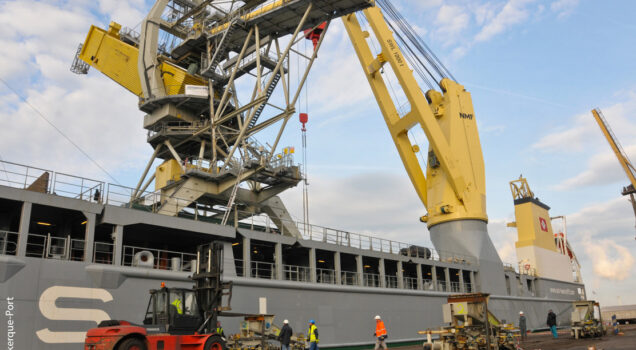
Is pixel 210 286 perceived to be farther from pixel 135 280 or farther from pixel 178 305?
pixel 135 280

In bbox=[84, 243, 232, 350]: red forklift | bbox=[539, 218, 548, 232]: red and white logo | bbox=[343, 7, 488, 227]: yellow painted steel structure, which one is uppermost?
bbox=[343, 7, 488, 227]: yellow painted steel structure

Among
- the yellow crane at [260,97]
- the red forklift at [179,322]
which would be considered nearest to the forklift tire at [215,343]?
the red forklift at [179,322]

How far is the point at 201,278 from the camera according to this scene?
12852 millimetres

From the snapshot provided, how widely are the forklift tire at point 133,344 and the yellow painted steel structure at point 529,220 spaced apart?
31.6 metres

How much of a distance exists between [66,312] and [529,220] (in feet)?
103

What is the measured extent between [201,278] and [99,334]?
305 centimetres

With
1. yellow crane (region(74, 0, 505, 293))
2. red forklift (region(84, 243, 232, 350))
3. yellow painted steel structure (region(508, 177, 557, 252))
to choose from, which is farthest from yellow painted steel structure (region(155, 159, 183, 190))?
yellow painted steel structure (region(508, 177, 557, 252))

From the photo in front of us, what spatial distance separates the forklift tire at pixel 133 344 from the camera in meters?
10.1

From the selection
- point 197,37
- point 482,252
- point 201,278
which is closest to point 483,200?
point 482,252

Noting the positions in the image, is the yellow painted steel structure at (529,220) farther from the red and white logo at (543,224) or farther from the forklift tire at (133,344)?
the forklift tire at (133,344)

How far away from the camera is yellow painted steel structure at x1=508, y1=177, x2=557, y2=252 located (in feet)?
119

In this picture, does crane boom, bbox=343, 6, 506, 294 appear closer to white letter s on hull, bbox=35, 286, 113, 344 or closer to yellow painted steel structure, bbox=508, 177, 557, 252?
yellow painted steel structure, bbox=508, 177, 557, 252

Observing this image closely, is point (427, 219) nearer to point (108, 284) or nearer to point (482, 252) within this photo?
point (482, 252)

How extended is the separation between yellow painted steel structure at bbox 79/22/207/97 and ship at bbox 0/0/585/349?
62 millimetres
